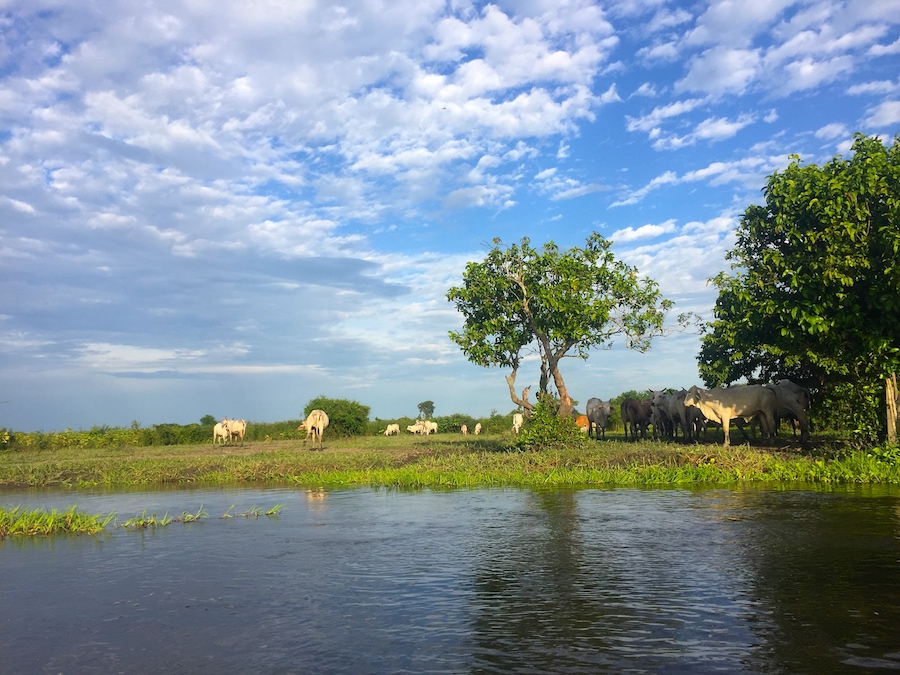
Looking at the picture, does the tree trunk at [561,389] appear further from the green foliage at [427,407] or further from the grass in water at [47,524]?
the green foliage at [427,407]

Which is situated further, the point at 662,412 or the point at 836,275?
the point at 662,412

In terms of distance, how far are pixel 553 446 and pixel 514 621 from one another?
584 inches

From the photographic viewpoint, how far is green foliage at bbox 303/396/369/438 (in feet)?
146

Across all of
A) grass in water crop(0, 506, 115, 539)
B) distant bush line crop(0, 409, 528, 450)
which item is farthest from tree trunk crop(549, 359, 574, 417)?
distant bush line crop(0, 409, 528, 450)

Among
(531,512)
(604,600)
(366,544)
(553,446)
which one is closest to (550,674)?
(604,600)

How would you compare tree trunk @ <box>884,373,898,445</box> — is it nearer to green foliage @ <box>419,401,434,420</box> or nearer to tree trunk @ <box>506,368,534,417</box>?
tree trunk @ <box>506,368,534,417</box>

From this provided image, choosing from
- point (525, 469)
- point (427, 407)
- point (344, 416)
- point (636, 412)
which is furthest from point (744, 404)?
point (427, 407)

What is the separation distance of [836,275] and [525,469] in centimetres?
824

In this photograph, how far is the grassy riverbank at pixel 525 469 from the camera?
14539 mm

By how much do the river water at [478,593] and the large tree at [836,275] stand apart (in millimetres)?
4828

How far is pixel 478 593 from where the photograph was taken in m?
6.66

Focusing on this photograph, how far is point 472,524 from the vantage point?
34.3 ft

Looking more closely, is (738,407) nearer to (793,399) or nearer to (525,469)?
(793,399)

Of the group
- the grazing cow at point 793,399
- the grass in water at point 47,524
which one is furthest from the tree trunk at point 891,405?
the grass in water at point 47,524
